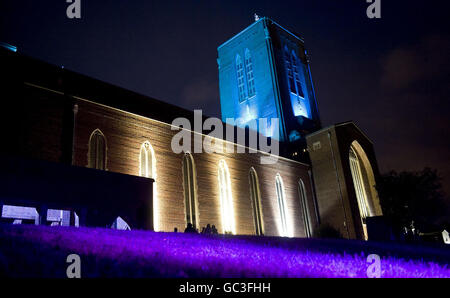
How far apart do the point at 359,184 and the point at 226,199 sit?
15.2 m

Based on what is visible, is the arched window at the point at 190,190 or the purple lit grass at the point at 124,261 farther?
the arched window at the point at 190,190

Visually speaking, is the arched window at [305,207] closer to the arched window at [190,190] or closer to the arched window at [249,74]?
the arched window at [190,190]

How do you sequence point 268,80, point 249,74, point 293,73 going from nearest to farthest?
point 268,80 → point 293,73 → point 249,74

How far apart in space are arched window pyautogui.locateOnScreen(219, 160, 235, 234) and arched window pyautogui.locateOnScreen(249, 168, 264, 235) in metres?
2.29

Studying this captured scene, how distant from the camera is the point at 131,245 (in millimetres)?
5996

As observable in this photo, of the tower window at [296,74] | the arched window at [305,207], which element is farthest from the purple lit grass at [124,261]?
the tower window at [296,74]

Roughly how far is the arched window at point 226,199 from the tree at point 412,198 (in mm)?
12177

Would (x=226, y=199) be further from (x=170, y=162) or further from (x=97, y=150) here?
(x=97, y=150)

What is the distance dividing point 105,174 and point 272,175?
1576cm

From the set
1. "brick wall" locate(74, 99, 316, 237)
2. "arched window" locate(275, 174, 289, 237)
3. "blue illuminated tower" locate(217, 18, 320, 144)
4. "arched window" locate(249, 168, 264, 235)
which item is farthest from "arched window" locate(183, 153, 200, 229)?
"blue illuminated tower" locate(217, 18, 320, 144)

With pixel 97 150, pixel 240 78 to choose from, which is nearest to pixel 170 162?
pixel 97 150

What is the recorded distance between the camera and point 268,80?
3647 centimetres

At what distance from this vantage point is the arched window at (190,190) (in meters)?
19.6

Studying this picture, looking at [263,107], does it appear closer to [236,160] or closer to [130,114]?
[236,160]
